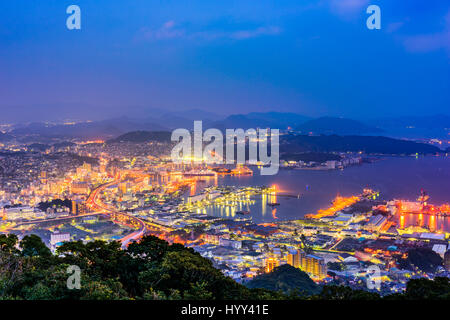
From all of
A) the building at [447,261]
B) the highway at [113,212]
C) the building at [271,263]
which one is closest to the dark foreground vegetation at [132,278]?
the building at [271,263]

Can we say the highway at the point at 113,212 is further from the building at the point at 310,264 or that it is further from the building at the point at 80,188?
the building at the point at 310,264

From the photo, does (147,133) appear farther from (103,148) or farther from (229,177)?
(229,177)

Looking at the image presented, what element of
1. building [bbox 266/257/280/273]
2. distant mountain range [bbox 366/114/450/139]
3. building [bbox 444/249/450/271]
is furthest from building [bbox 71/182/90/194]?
distant mountain range [bbox 366/114/450/139]

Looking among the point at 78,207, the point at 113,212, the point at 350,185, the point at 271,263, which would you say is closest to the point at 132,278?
the point at 271,263

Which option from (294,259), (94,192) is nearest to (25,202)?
(94,192)

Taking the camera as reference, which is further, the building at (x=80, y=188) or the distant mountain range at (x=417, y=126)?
the distant mountain range at (x=417, y=126)
